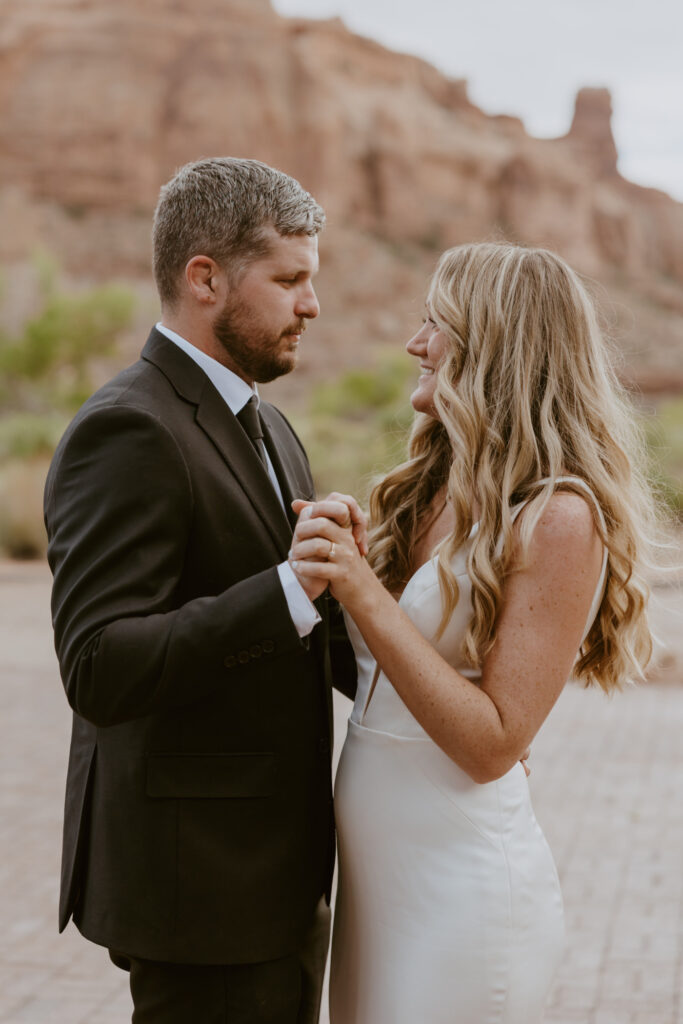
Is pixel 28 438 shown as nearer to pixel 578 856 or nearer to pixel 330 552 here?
pixel 578 856

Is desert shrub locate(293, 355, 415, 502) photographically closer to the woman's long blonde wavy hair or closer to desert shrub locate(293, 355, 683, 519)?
desert shrub locate(293, 355, 683, 519)

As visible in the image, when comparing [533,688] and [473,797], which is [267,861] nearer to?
[473,797]

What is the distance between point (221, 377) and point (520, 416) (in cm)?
63

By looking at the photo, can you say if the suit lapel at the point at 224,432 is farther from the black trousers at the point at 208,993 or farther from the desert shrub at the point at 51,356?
the desert shrub at the point at 51,356

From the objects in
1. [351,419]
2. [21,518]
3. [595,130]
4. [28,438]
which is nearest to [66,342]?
[351,419]

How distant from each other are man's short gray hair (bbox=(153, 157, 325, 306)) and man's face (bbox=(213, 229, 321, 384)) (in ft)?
0.09

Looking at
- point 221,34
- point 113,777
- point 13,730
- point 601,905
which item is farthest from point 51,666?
point 221,34

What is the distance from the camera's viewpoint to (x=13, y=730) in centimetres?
866

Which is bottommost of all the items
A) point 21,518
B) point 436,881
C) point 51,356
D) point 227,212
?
point 51,356

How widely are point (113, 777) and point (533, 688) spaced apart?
0.85 metres

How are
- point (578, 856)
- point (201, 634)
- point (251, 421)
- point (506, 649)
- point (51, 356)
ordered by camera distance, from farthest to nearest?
point (51, 356)
point (578, 856)
point (251, 421)
point (506, 649)
point (201, 634)

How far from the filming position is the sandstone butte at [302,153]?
2606 inches

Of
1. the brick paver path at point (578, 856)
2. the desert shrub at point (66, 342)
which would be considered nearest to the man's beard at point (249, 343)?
the brick paver path at point (578, 856)

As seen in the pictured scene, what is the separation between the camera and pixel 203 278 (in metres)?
2.29
